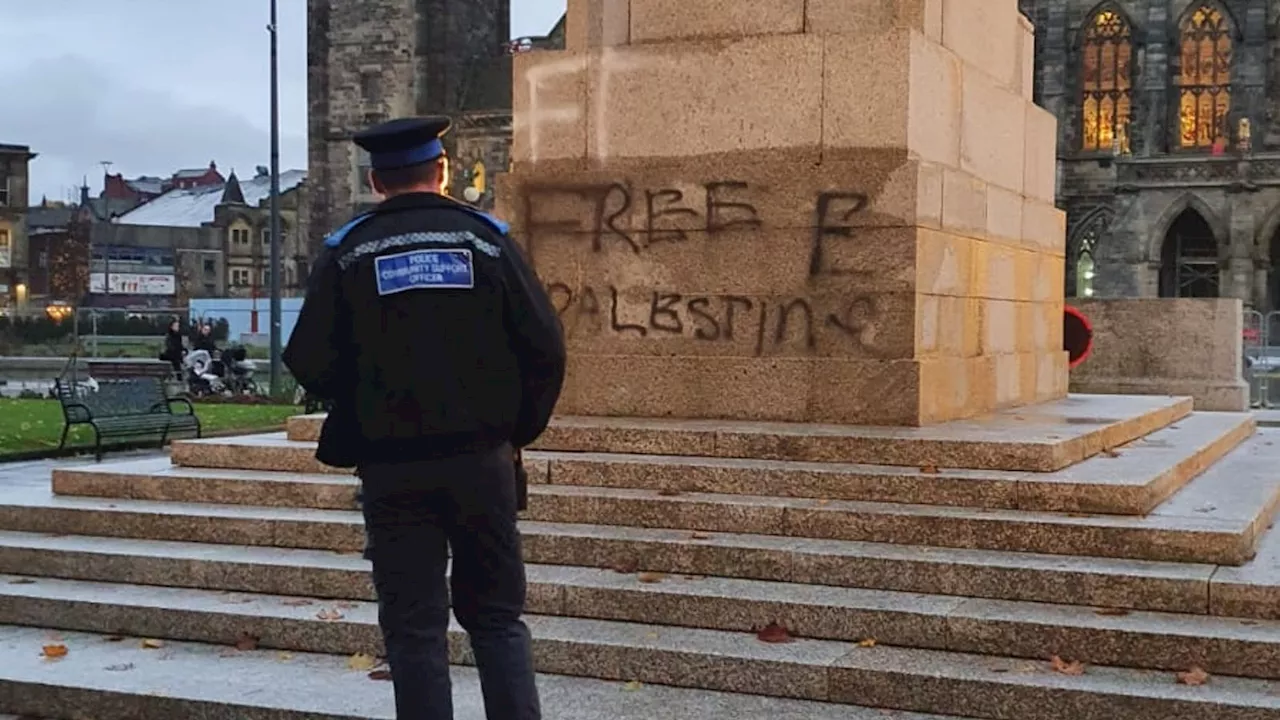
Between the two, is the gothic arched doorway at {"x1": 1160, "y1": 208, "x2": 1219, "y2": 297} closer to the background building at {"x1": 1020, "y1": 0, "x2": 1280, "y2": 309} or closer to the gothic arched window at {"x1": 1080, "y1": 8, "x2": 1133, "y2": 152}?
the background building at {"x1": 1020, "y1": 0, "x2": 1280, "y2": 309}

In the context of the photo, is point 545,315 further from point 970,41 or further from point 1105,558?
point 970,41

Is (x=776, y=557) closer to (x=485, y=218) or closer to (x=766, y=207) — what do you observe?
(x=485, y=218)

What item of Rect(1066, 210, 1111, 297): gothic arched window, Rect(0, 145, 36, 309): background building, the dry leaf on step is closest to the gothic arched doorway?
Rect(1066, 210, 1111, 297): gothic arched window

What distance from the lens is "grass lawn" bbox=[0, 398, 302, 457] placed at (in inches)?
715

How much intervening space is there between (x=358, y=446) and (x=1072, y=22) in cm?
5572

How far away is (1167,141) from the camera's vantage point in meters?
54.7

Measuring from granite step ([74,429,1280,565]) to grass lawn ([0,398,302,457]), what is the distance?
9917 mm

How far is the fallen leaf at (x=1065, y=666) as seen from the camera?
18.4ft

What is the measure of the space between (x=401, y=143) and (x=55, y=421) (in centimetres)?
1877

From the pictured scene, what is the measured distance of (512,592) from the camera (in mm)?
→ 4508

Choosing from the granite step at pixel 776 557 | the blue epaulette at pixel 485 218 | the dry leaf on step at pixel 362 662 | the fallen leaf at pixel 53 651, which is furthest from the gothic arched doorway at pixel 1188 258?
the blue epaulette at pixel 485 218

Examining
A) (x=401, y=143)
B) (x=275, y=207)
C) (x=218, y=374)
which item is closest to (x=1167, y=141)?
(x=275, y=207)

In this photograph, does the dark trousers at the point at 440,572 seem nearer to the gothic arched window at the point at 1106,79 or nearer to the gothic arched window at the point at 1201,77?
the gothic arched window at the point at 1106,79

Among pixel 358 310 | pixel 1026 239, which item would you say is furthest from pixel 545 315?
pixel 1026 239
